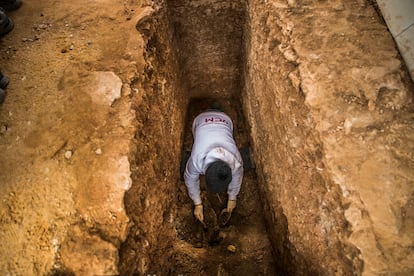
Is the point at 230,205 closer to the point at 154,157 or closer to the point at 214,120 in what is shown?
the point at 214,120

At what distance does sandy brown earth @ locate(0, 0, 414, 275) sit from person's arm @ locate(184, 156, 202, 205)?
164 mm

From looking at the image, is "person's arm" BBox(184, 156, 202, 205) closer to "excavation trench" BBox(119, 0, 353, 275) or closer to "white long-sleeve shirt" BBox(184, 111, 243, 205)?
"white long-sleeve shirt" BBox(184, 111, 243, 205)

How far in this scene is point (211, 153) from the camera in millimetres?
2742

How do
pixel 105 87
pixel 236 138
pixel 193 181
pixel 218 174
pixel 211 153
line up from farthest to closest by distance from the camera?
pixel 236 138, pixel 193 181, pixel 211 153, pixel 218 174, pixel 105 87

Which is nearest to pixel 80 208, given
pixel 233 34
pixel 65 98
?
pixel 65 98

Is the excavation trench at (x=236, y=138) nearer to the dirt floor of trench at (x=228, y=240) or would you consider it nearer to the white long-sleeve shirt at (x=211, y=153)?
the dirt floor of trench at (x=228, y=240)

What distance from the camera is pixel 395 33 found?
2.00 meters

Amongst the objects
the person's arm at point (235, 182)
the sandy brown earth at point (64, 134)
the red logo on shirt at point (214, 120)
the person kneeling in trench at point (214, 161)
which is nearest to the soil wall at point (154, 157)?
the sandy brown earth at point (64, 134)

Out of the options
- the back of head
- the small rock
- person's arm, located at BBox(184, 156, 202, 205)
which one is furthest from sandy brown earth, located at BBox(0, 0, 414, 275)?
the back of head

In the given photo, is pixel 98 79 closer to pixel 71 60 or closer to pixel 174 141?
pixel 71 60

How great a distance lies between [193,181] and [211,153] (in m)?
0.42

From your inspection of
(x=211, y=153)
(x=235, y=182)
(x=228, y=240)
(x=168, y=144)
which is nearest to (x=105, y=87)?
(x=168, y=144)

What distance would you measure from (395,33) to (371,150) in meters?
0.87

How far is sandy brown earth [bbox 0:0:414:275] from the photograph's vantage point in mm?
1650
